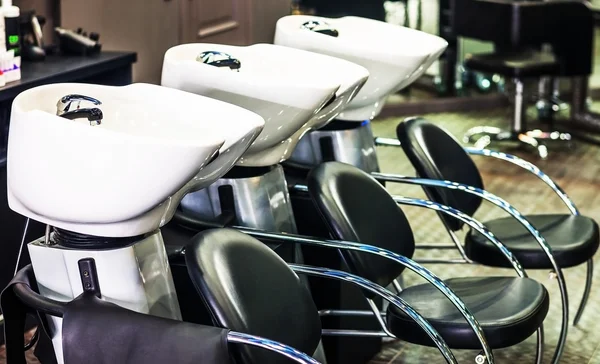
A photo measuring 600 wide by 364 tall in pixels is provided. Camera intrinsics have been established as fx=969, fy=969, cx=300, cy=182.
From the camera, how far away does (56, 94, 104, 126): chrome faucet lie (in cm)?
188

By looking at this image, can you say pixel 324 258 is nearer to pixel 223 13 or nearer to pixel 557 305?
pixel 557 305

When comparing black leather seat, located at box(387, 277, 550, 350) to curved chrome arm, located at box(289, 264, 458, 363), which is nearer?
curved chrome arm, located at box(289, 264, 458, 363)

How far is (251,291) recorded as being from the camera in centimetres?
183

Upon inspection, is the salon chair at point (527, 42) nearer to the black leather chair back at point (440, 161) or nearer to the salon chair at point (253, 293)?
the black leather chair back at point (440, 161)

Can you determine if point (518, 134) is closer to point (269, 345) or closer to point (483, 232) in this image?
point (483, 232)

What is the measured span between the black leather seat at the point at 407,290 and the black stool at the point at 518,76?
2886 millimetres

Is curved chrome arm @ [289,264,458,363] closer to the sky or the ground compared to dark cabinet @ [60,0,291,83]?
→ closer to the ground

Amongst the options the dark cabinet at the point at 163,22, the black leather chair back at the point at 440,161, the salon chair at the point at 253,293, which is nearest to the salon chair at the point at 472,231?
the black leather chair back at the point at 440,161

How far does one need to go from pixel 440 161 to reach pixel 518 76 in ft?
8.21

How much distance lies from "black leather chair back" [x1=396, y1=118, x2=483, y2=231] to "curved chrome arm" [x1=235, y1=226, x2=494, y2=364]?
688 millimetres

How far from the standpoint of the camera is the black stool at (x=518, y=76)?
5262 mm

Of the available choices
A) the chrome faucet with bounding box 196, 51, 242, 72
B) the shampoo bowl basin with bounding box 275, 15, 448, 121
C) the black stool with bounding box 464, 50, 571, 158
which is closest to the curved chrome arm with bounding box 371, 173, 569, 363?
the shampoo bowl basin with bounding box 275, 15, 448, 121

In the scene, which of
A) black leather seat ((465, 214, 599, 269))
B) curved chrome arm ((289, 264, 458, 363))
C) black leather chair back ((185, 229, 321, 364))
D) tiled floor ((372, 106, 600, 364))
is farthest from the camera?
tiled floor ((372, 106, 600, 364))

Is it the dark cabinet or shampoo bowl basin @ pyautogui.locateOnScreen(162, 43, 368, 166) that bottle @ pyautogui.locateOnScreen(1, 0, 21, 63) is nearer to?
the dark cabinet
